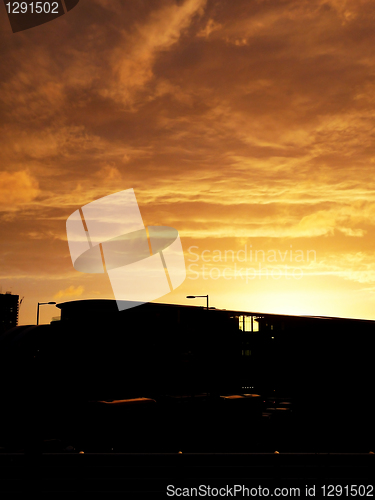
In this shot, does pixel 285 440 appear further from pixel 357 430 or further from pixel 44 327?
pixel 44 327

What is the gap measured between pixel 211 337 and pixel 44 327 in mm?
27447

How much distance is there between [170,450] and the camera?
24.5 meters

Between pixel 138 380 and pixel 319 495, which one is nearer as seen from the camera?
pixel 319 495

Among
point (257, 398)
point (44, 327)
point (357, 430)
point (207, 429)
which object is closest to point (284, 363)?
point (357, 430)

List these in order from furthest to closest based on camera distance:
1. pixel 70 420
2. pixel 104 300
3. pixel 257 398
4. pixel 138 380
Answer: pixel 104 300, pixel 138 380, pixel 257 398, pixel 70 420

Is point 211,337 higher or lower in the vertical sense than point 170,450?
higher

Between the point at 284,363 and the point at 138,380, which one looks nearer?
the point at 138,380

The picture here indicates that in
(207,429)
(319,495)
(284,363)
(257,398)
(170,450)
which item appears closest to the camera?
(319,495)

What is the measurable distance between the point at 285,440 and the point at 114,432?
38.6 ft

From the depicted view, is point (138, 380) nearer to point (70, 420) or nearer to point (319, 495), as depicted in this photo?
point (70, 420)

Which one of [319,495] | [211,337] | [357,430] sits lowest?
[357,430]

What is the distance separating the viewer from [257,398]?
3105cm

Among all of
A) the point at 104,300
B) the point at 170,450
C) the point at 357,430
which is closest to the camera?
the point at 170,450

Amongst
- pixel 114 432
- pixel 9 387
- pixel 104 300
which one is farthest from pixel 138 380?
pixel 104 300
